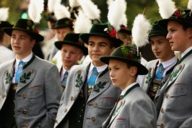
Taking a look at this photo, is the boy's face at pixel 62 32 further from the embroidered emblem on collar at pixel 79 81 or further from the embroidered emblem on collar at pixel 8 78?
the embroidered emblem on collar at pixel 79 81

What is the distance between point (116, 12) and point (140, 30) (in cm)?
40

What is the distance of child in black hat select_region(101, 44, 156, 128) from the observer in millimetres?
9391

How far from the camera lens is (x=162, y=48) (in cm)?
1070

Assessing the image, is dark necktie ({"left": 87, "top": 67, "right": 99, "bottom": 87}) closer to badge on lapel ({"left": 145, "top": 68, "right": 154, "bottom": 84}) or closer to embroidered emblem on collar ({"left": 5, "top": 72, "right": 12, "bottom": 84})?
badge on lapel ({"left": 145, "top": 68, "right": 154, "bottom": 84})

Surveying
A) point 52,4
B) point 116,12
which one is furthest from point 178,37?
point 52,4

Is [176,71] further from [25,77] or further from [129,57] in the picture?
[25,77]

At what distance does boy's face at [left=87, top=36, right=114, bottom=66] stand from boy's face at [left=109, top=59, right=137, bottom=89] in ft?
3.32

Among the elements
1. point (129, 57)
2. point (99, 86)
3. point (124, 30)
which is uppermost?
point (124, 30)

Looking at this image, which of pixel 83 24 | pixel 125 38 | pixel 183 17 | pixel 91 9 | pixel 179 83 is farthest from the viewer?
pixel 125 38

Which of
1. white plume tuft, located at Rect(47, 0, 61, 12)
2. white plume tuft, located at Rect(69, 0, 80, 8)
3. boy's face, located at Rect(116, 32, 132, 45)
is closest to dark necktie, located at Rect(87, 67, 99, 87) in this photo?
boy's face, located at Rect(116, 32, 132, 45)

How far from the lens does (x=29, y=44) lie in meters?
11.4

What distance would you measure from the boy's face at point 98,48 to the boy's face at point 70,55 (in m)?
1.31

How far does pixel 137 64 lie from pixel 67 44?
8.29 ft

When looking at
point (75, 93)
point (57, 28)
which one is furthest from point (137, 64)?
point (57, 28)
